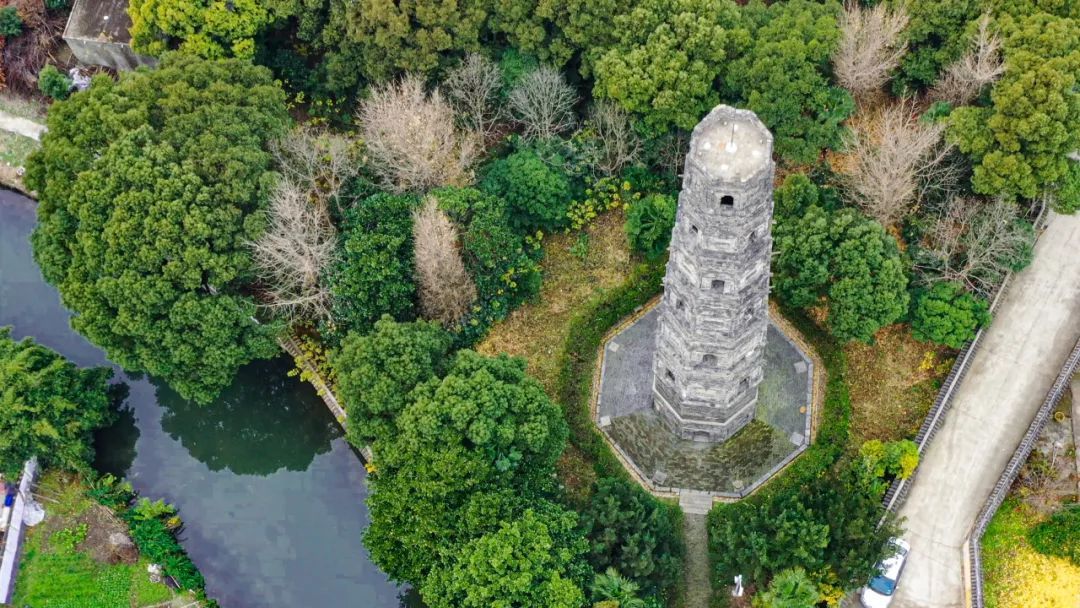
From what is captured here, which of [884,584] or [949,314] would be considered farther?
[949,314]

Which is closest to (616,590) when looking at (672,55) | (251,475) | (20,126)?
(251,475)

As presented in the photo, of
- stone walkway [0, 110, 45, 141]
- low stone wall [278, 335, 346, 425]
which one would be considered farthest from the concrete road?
stone walkway [0, 110, 45, 141]

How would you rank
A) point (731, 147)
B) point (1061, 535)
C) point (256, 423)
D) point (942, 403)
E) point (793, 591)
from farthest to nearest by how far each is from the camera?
point (256, 423) < point (942, 403) < point (1061, 535) < point (793, 591) < point (731, 147)

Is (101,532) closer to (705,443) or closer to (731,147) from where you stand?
(705,443)

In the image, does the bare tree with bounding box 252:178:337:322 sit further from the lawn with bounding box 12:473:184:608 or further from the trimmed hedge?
the lawn with bounding box 12:473:184:608

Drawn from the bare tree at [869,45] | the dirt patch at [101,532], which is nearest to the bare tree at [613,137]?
the bare tree at [869,45]

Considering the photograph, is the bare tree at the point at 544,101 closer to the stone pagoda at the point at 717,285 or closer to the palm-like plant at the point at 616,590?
the stone pagoda at the point at 717,285

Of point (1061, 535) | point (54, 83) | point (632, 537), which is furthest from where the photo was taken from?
point (54, 83)
